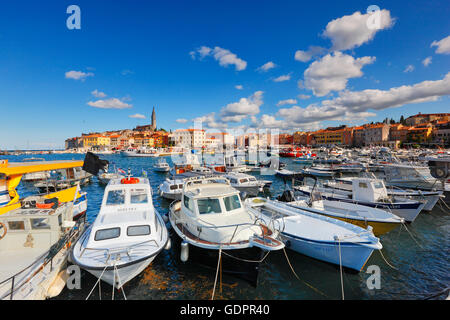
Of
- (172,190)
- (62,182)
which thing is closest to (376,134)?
(172,190)

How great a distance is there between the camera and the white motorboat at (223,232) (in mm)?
7707

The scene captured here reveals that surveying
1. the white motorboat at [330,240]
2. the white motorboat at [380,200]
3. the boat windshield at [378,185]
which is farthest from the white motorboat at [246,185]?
the white motorboat at [330,240]

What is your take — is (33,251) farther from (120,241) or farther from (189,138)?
(189,138)

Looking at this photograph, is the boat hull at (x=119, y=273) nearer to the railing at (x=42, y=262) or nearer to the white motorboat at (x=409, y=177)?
the railing at (x=42, y=262)

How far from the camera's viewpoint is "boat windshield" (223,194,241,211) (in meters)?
9.52

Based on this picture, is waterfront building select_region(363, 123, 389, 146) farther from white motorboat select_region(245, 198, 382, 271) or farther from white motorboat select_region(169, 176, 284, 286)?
white motorboat select_region(169, 176, 284, 286)

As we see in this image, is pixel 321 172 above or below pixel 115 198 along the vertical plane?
below

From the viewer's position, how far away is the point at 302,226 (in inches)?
414

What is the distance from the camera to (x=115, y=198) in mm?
10281

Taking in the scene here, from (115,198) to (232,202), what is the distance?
572 cm

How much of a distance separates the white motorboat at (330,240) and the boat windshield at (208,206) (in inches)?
95.9

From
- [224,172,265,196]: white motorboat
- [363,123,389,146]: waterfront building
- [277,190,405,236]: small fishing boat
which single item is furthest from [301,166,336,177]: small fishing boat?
[363,123,389,146]: waterfront building
